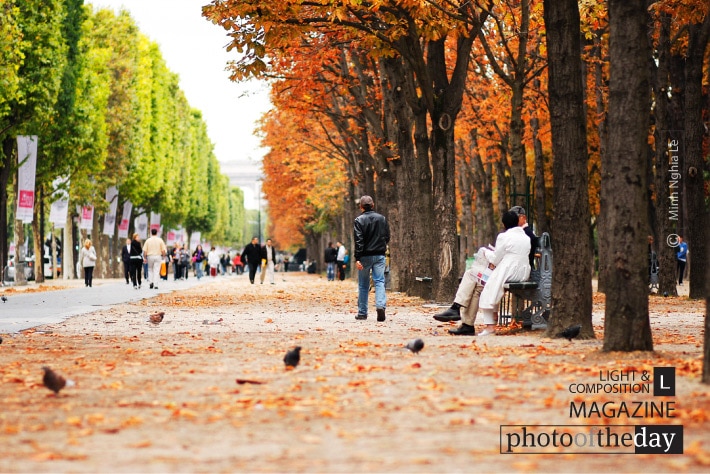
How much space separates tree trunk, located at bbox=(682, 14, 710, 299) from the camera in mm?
26125

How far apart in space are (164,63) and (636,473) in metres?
66.2

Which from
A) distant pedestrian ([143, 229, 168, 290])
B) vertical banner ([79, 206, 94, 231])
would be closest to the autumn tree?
distant pedestrian ([143, 229, 168, 290])

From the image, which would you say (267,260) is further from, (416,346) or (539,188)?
(416,346)

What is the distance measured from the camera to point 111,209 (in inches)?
2384

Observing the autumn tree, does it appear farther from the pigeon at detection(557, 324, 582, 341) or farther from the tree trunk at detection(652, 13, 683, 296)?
the pigeon at detection(557, 324, 582, 341)

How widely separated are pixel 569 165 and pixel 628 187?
8.67 feet

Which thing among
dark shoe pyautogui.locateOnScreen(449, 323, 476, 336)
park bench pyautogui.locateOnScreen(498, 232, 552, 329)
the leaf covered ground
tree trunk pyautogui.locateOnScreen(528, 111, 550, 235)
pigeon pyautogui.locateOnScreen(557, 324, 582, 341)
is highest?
tree trunk pyautogui.locateOnScreen(528, 111, 550, 235)

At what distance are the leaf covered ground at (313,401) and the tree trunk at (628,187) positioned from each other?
373mm

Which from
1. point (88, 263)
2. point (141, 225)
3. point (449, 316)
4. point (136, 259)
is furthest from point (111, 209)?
point (449, 316)

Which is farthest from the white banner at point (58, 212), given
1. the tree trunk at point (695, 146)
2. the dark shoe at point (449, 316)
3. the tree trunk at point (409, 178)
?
the dark shoe at point (449, 316)

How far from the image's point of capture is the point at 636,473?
575 centimetres

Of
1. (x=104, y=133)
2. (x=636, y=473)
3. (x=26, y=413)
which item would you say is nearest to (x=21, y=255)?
(x=104, y=133)

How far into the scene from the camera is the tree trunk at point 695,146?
2612cm

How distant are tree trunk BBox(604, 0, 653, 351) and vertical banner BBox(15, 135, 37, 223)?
29.6 meters
